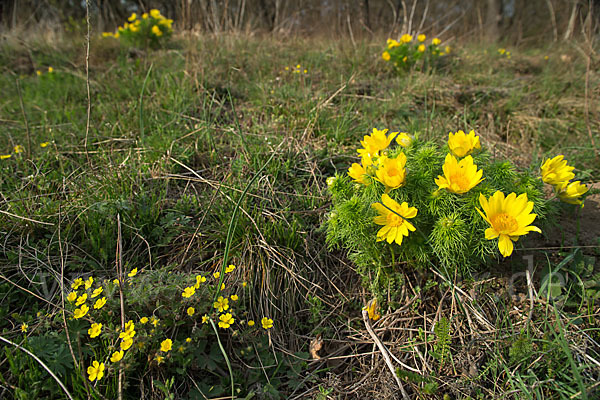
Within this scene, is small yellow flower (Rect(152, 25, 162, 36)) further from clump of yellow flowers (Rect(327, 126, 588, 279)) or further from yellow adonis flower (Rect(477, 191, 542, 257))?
yellow adonis flower (Rect(477, 191, 542, 257))

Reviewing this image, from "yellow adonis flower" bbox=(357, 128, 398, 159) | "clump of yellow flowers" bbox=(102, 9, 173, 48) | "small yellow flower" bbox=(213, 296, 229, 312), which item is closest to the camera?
"small yellow flower" bbox=(213, 296, 229, 312)

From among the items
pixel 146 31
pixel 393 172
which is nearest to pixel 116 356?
pixel 393 172

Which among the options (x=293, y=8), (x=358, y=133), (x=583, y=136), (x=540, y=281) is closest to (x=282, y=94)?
(x=358, y=133)

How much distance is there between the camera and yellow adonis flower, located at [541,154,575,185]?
1497 mm

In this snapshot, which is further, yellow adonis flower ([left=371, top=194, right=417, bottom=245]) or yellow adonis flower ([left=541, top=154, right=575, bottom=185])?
yellow adonis flower ([left=541, top=154, right=575, bottom=185])

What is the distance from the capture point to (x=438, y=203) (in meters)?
1.38

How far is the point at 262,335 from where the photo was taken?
153cm

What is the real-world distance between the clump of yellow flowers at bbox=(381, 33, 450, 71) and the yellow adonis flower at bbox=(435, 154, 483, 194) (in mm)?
2638

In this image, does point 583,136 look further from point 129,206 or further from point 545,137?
point 129,206

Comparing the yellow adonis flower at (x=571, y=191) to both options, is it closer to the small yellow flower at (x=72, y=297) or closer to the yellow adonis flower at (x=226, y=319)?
the yellow adonis flower at (x=226, y=319)

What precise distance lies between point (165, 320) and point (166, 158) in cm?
115

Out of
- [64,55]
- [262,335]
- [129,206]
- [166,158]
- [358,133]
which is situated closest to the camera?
[262,335]

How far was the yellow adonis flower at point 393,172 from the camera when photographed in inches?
52.7

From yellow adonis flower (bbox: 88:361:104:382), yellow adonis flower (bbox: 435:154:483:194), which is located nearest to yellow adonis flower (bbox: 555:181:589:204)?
yellow adonis flower (bbox: 435:154:483:194)
